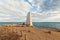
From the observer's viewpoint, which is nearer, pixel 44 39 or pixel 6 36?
pixel 6 36

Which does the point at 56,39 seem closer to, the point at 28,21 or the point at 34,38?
the point at 34,38

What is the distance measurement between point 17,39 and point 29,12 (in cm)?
1951

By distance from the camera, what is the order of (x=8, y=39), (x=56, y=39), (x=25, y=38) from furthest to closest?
(x=56, y=39), (x=25, y=38), (x=8, y=39)

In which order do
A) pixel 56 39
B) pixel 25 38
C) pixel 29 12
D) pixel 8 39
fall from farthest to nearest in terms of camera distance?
pixel 29 12
pixel 56 39
pixel 25 38
pixel 8 39

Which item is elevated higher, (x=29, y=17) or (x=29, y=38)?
(x=29, y=17)

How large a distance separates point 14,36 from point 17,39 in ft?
1.86

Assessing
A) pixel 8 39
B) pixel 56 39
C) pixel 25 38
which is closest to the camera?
pixel 8 39

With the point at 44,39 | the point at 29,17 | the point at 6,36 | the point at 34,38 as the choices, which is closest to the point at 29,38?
the point at 34,38

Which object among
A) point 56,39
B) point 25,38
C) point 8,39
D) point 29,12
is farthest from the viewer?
point 29,12

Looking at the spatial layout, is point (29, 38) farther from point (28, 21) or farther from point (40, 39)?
point (28, 21)

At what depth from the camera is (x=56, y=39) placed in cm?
1956

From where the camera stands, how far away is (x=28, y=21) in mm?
36594

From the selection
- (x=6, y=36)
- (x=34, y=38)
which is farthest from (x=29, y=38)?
(x=6, y=36)

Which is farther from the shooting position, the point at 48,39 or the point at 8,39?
the point at 48,39
